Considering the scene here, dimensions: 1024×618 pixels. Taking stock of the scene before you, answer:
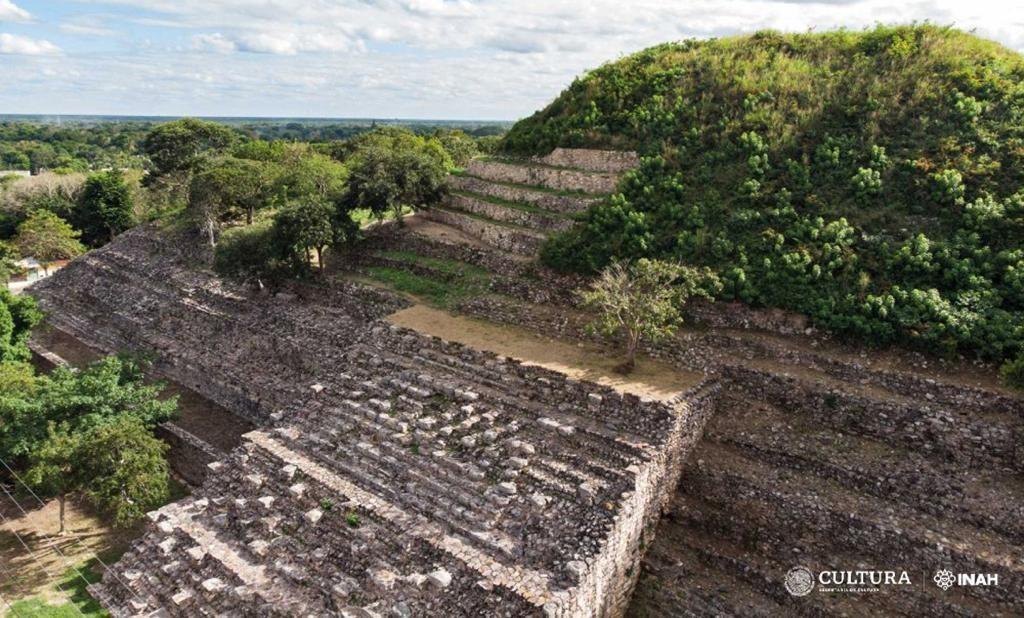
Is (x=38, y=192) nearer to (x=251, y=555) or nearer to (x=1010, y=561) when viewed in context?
(x=251, y=555)

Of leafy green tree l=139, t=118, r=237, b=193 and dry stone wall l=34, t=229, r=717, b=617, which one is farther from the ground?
leafy green tree l=139, t=118, r=237, b=193

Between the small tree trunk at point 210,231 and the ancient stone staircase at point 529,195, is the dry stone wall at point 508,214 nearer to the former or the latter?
the ancient stone staircase at point 529,195

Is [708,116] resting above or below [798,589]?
above

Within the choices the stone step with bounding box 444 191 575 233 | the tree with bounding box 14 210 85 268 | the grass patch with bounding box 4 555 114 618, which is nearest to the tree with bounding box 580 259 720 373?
the stone step with bounding box 444 191 575 233

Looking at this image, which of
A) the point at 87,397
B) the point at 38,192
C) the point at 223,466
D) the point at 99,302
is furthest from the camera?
the point at 38,192

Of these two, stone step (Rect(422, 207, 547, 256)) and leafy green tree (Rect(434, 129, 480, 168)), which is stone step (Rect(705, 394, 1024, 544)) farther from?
leafy green tree (Rect(434, 129, 480, 168))

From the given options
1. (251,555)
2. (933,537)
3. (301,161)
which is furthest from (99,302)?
(933,537)

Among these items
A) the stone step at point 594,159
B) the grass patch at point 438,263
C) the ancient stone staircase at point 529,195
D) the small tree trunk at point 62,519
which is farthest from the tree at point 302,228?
the small tree trunk at point 62,519
